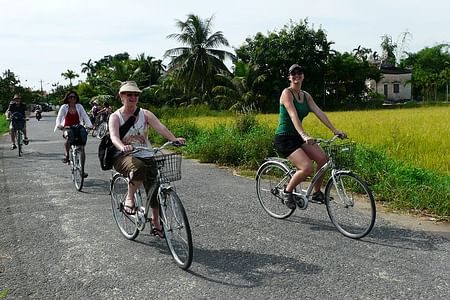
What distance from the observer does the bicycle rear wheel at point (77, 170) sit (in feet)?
25.3

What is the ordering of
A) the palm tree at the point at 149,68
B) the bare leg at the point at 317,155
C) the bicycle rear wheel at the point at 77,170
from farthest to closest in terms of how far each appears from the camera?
the palm tree at the point at 149,68 < the bicycle rear wheel at the point at 77,170 < the bare leg at the point at 317,155

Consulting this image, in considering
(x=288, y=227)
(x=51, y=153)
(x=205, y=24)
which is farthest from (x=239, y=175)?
(x=205, y=24)

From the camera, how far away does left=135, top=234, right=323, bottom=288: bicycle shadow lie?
3.83 meters

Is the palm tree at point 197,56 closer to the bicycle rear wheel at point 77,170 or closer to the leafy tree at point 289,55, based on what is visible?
the leafy tree at point 289,55

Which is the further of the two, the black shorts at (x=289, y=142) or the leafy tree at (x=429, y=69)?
the leafy tree at (x=429, y=69)

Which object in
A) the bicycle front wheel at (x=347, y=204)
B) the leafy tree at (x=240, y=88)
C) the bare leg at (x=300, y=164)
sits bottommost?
the bicycle front wheel at (x=347, y=204)

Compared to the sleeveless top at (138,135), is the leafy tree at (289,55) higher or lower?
higher

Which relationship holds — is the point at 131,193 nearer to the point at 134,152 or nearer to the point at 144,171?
the point at 144,171

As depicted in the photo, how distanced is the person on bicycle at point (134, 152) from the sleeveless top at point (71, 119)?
13.4 feet

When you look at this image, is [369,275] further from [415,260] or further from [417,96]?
[417,96]

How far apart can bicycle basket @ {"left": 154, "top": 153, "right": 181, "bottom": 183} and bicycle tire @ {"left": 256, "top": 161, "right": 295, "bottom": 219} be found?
1.88m

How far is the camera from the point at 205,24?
130ft

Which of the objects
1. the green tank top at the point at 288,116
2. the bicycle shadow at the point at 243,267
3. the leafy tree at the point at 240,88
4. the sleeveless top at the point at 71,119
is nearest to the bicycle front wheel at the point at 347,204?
the green tank top at the point at 288,116

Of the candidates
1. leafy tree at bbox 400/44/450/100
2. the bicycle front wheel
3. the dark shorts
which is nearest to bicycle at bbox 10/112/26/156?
the dark shorts
